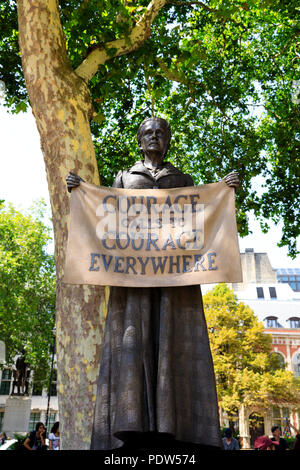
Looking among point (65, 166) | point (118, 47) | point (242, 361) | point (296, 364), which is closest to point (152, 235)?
point (65, 166)

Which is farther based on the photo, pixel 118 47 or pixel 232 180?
pixel 118 47

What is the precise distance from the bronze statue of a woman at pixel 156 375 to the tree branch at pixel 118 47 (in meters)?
4.02

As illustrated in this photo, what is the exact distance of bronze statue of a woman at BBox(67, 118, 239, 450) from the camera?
2719 millimetres

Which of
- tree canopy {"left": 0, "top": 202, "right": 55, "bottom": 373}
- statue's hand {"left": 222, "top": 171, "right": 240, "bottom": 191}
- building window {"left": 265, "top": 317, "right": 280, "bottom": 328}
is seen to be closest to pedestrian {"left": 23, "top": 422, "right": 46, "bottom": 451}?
statue's hand {"left": 222, "top": 171, "right": 240, "bottom": 191}

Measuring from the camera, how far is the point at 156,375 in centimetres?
290

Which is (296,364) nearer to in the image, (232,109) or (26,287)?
(26,287)

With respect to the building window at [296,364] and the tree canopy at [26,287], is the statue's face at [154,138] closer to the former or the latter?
the tree canopy at [26,287]

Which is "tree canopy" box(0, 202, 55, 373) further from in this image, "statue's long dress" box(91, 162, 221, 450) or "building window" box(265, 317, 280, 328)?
"building window" box(265, 317, 280, 328)

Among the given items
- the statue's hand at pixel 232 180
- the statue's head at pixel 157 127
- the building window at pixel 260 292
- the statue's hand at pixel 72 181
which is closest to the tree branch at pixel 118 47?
the statue's head at pixel 157 127

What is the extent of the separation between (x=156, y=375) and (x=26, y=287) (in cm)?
2787

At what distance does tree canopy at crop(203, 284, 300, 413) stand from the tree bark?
2745 cm

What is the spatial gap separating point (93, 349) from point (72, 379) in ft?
1.15

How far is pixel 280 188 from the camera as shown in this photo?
492 inches
